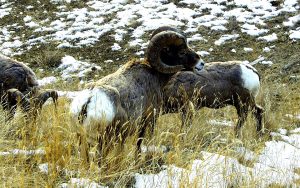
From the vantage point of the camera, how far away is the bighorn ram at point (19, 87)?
6277 mm

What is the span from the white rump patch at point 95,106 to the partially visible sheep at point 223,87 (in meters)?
2.54

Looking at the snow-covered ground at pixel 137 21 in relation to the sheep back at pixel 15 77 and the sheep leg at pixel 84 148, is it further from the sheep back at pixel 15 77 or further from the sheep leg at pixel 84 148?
the sheep leg at pixel 84 148

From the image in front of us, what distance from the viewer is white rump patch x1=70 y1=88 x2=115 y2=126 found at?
4668 mm

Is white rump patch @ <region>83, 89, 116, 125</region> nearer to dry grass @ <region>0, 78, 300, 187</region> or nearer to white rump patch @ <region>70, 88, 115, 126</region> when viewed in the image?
white rump patch @ <region>70, 88, 115, 126</region>

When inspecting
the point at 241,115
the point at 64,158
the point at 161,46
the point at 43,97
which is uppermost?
the point at 161,46

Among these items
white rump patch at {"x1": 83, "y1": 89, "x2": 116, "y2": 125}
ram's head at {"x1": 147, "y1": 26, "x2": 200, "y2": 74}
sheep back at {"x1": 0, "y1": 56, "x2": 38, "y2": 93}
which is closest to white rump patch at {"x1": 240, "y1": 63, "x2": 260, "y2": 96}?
ram's head at {"x1": 147, "y1": 26, "x2": 200, "y2": 74}

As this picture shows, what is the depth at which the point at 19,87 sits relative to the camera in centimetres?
687

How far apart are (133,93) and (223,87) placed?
2452mm

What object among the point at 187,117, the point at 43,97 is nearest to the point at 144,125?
the point at 187,117

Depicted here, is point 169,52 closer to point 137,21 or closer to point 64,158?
point 64,158

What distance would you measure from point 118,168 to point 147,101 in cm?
121

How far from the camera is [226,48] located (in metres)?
13.2

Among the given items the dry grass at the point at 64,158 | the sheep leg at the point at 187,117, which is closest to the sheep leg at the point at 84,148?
the dry grass at the point at 64,158

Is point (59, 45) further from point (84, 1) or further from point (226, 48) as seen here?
point (226, 48)
